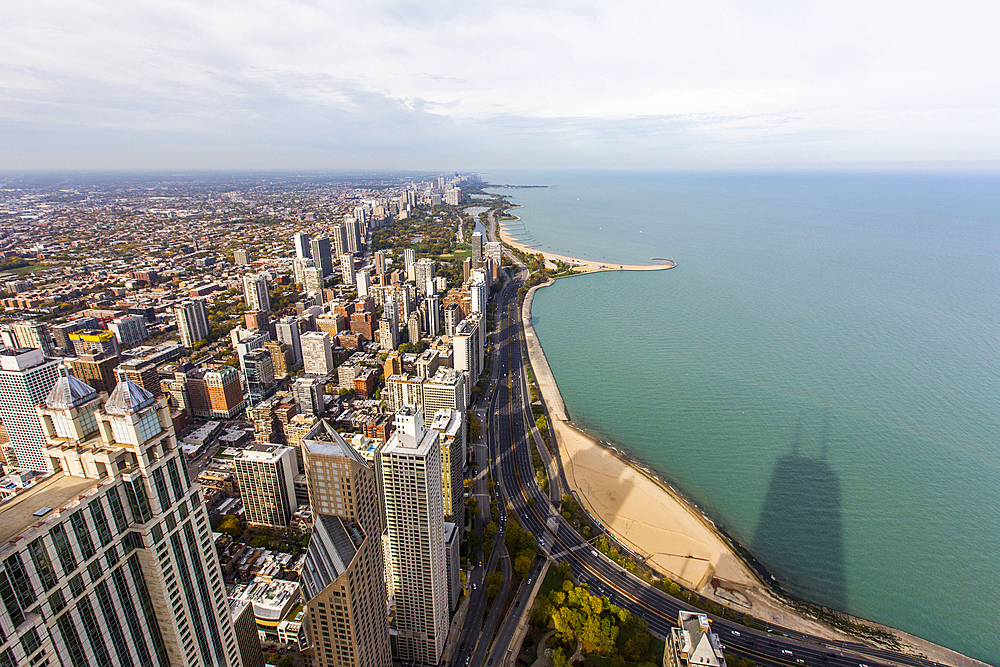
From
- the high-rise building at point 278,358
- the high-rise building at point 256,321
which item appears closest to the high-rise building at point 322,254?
the high-rise building at point 256,321

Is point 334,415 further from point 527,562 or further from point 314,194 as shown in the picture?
point 314,194

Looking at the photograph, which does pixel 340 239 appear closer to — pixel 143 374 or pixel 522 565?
pixel 143 374

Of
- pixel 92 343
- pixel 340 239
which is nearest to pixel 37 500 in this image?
pixel 92 343

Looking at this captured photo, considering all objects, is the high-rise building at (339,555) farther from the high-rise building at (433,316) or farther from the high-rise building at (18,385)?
the high-rise building at (433,316)

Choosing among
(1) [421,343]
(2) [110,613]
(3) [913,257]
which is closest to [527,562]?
(2) [110,613]

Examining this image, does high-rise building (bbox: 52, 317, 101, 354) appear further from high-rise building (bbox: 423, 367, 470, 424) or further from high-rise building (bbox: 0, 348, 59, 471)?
high-rise building (bbox: 423, 367, 470, 424)

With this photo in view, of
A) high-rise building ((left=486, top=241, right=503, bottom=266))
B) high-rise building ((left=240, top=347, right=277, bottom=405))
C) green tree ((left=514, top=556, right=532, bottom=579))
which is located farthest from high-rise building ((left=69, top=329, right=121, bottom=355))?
high-rise building ((left=486, top=241, right=503, bottom=266))
